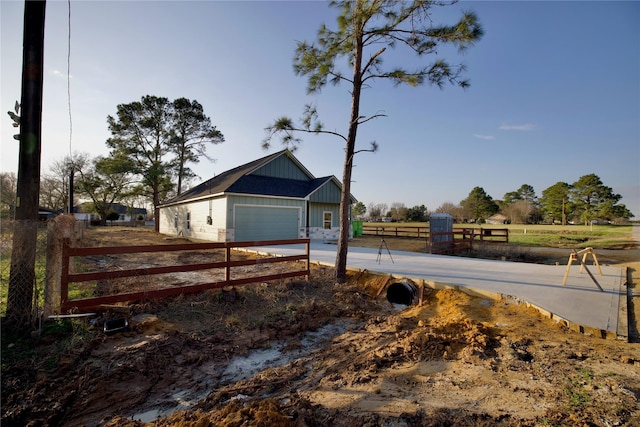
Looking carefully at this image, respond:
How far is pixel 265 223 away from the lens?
17.2 m

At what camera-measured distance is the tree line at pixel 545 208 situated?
184ft

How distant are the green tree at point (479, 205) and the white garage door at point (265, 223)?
68.7m

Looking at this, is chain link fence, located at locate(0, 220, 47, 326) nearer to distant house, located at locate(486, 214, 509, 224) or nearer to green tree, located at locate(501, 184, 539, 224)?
green tree, located at locate(501, 184, 539, 224)

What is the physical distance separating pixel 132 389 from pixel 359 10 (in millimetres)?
8216

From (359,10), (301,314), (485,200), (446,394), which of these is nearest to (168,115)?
(359,10)

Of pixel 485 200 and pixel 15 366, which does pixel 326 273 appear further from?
pixel 485 200

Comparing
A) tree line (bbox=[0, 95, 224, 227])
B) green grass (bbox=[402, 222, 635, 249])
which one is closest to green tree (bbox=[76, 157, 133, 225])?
tree line (bbox=[0, 95, 224, 227])

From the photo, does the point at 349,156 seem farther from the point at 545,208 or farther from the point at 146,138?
the point at 545,208

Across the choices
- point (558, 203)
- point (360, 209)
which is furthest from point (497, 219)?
point (360, 209)

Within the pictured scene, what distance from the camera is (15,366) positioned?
3350mm

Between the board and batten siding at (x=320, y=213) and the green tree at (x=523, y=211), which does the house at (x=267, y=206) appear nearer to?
the board and batten siding at (x=320, y=213)

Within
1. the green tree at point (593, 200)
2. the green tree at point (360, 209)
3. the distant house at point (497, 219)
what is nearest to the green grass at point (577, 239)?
the green tree at point (593, 200)

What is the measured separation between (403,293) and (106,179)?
35884mm

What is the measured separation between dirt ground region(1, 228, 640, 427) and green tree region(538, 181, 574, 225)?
70.4 meters
